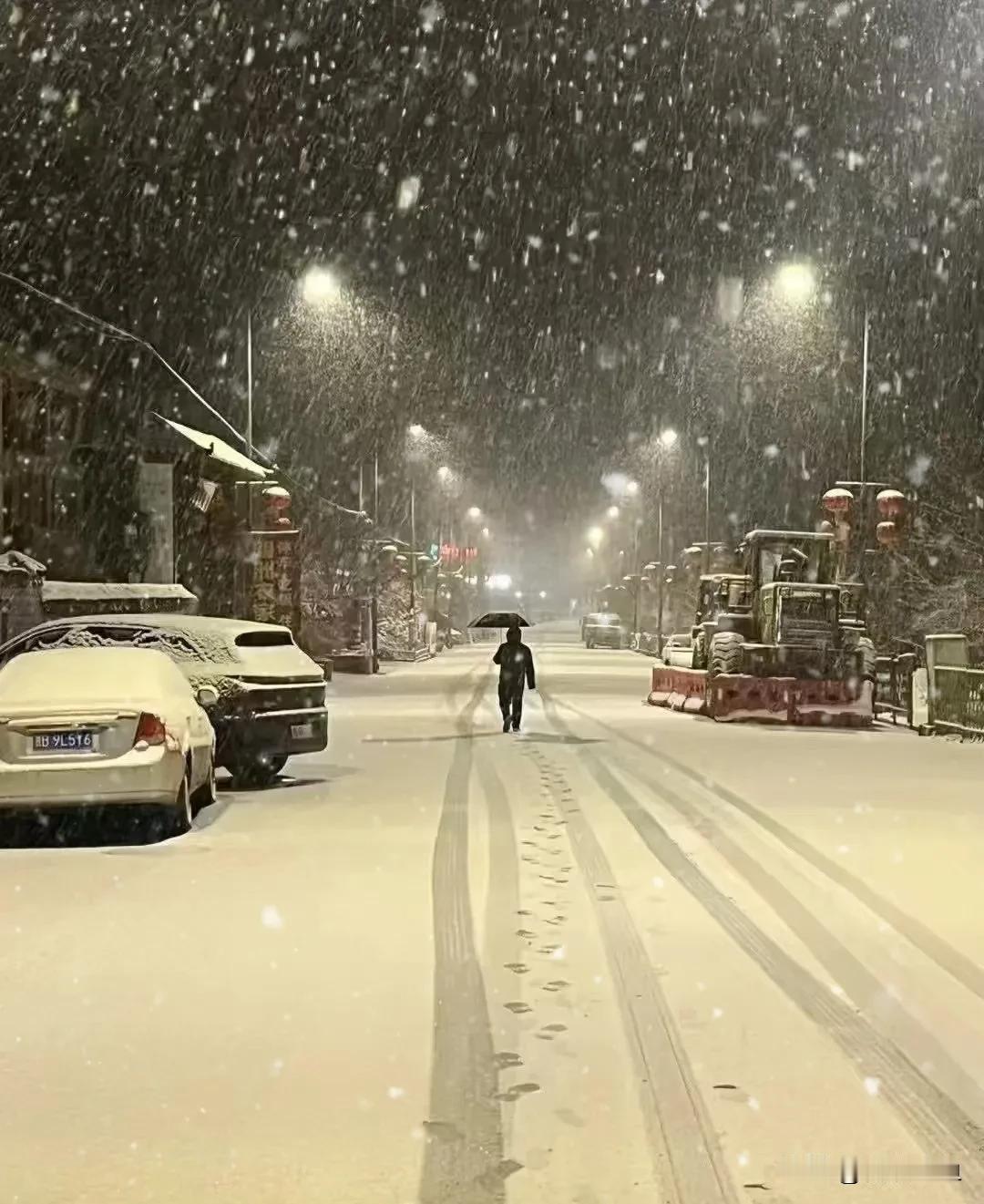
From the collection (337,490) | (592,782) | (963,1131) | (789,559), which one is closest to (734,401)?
(337,490)

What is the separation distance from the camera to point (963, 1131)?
4.39 metres

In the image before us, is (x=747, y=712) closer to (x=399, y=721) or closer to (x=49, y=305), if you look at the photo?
(x=399, y=721)

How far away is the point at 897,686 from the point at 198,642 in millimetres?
17135

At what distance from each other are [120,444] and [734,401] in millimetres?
28383

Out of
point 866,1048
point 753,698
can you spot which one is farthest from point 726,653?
point 866,1048

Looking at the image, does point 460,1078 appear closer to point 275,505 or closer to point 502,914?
point 502,914

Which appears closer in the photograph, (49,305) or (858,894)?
(858,894)

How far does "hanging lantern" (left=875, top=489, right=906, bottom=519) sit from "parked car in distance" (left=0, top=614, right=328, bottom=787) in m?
15.7

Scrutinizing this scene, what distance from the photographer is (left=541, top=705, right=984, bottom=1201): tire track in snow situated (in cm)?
429

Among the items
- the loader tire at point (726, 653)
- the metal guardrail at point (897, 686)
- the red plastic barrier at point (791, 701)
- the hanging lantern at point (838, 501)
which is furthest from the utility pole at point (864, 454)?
the red plastic barrier at point (791, 701)

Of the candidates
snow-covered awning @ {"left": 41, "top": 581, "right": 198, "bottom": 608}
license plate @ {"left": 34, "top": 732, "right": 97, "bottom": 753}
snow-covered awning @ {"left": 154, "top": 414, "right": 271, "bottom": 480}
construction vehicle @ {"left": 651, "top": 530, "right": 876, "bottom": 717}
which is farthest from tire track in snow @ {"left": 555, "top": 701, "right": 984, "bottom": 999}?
snow-covered awning @ {"left": 154, "top": 414, "right": 271, "bottom": 480}

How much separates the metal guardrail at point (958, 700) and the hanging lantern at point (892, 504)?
5386 mm

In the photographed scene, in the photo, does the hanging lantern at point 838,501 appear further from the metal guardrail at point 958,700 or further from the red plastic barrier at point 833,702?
the metal guardrail at point 958,700

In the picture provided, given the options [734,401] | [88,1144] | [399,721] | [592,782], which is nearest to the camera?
[88,1144]
